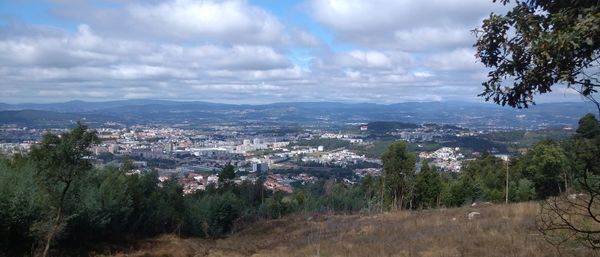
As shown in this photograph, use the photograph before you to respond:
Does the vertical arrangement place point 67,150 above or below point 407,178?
above

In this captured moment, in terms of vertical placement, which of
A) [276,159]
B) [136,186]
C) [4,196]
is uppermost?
[4,196]

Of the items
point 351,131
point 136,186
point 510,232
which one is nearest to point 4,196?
point 136,186

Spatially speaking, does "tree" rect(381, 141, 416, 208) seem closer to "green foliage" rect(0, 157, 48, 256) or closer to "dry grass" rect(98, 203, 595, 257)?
"dry grass" rect(98, 203, 595, 257)

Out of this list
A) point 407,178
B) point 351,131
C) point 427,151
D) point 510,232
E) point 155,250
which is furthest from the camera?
point 351,131

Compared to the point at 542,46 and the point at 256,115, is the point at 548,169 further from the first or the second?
the point at 256,115

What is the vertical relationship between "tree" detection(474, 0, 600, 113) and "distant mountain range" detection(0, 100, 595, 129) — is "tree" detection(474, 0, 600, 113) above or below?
above

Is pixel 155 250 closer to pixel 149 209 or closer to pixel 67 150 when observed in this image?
pixel 149 209

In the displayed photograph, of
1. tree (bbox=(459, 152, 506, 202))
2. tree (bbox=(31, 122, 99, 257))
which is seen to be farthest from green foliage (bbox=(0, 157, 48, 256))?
tree (bbox=(459, 152, 506, 202))
